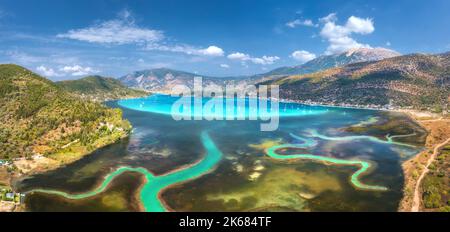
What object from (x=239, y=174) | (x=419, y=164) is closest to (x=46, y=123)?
(x=239, y=174)

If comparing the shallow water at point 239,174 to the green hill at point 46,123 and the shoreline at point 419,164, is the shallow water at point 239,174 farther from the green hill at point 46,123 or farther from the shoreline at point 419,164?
the green hill at point 46,123

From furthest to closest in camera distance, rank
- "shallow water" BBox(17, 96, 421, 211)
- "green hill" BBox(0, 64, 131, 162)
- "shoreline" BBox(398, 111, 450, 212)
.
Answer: "green hill" BBox(0, 64, 131, 162) → "shallow water" BBox(17, 96, 421, 211) → "shoreline" BBox(398, 111, 450, 212)

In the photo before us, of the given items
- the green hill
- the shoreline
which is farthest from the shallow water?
the green hill

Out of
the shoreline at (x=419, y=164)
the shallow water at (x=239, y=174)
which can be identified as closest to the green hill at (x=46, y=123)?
the shallow water at (x=239, y=174)

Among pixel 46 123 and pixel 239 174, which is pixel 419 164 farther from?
pixel 46 123

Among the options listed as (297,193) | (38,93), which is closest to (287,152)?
(297,193)

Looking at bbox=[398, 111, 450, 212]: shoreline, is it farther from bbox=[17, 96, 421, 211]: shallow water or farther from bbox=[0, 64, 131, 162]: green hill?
bbox=[0, 64, 131, 162]: green hill
